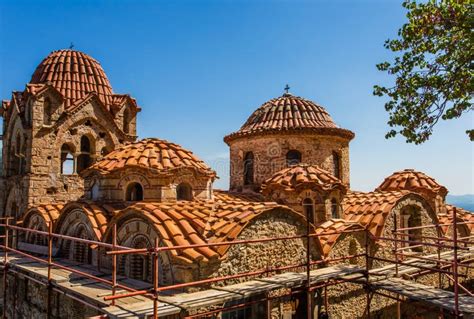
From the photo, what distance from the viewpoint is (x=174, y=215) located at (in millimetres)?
9914

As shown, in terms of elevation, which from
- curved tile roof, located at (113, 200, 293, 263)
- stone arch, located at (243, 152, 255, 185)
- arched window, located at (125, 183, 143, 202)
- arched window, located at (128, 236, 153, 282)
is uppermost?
stone arch, located at (243, 152, 255, 185)

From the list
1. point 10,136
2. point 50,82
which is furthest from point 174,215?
point 10,136

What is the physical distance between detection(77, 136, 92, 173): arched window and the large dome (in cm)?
168

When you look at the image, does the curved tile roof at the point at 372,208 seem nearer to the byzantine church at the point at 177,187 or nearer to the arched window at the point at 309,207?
the byzantine church at the point at 177,187

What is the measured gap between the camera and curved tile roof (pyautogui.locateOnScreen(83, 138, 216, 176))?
1177cm

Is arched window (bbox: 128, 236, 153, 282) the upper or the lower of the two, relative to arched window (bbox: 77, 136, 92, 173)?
lower

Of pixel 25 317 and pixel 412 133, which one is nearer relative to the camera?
pixel 412 133

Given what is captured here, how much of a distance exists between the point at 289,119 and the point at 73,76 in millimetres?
10012

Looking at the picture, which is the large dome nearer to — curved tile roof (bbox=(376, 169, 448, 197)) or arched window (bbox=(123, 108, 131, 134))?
arched window (bbox=(123, 108, 131, 134))

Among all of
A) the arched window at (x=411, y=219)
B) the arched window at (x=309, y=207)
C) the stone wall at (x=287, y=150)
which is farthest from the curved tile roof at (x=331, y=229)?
the stone wall at (x=287, y=150)

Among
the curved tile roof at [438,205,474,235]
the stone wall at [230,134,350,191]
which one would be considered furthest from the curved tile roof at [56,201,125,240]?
Answer: the curved tile roof at [438,205,474,235]

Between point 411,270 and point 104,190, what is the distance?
9.36 m

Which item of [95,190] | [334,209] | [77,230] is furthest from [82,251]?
[334,209]

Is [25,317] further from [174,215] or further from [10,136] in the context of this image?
[10,136]
